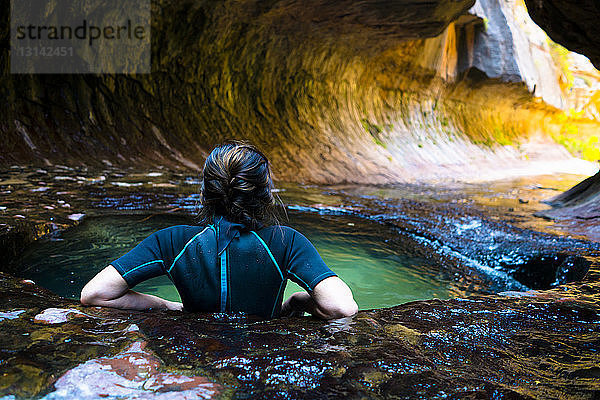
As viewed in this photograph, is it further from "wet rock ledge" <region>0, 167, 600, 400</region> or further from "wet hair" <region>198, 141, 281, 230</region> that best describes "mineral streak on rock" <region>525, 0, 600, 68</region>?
"wet hair" <region>198, 141, 281, 230</region>

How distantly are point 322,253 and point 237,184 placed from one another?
250 centimetres

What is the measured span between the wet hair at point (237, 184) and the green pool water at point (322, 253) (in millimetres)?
1652

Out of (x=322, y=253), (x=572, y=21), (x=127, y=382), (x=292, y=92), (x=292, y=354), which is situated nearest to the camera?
(x=127, y=382)

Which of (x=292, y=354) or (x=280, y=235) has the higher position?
(x=280, y=235)

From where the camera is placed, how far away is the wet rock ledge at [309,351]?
1.28 m

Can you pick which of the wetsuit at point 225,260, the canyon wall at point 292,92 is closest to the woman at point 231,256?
the wetsuit at point 225,260

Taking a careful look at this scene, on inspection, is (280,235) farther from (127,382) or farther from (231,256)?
(127,382)

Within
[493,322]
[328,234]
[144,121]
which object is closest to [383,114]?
[144,121]

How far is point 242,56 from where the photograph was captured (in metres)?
8.62

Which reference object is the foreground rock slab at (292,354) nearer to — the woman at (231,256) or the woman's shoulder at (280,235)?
the woman at (231,256)

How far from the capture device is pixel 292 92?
31.9 ft

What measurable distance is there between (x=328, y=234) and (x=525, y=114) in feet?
54.6

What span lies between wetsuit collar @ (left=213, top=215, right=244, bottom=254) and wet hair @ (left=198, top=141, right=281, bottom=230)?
0.02m

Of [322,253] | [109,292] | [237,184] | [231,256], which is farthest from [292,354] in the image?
[322,253]
